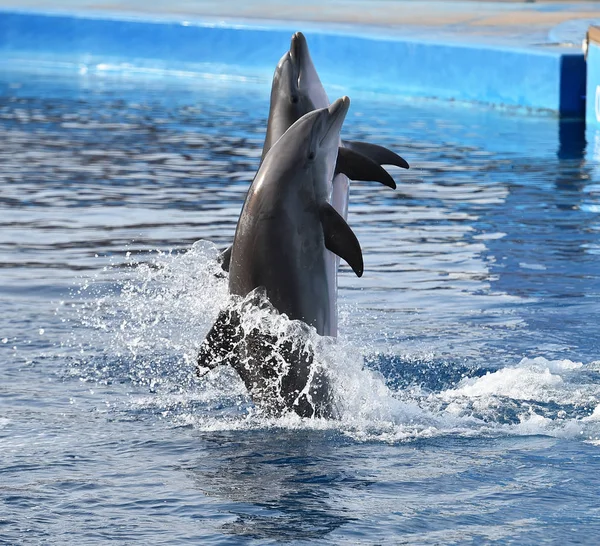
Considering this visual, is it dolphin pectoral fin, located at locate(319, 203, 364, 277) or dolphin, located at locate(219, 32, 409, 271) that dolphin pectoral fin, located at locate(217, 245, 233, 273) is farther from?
dolphin pectoral fin, located at locate(319, 203, 364, 277)

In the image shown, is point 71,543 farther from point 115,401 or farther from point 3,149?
point 3,149

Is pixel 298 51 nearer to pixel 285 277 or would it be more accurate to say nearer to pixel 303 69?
A: pixel 303 69

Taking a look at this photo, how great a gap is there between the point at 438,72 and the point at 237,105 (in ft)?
10.5

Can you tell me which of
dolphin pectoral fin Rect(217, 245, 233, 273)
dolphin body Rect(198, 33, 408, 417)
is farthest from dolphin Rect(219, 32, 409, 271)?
dolphin body Rect(198, 33, 408, 417)

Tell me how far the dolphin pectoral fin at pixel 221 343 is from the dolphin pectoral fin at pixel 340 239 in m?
0.49

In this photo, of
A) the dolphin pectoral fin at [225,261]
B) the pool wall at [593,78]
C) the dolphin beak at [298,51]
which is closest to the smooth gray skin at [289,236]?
the dolphin pectoral fin at [225,261]

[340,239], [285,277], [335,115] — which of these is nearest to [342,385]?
[285,277]

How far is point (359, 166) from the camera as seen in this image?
6.02 meters

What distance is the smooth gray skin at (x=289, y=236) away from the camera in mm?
5324

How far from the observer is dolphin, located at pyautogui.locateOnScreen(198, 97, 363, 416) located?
17.4 feet

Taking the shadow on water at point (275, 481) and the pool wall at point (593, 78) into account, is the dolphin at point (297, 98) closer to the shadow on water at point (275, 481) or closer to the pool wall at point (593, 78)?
the shadow on water at point (275, 481)

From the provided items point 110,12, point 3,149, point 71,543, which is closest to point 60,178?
point 3,149

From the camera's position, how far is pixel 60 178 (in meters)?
12.5

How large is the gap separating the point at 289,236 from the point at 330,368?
1.92ft
